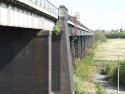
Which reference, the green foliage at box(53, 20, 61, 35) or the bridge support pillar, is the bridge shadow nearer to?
the green foliage at box(53, 20, 61, 35)

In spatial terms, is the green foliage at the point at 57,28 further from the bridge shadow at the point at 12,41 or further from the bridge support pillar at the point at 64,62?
the bridge shadow at the point at 12,41

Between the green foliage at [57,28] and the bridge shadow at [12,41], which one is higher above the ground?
the green foliage at [57,28]

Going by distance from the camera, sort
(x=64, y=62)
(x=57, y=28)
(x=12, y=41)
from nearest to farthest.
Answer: (x=12, y=41) < (x=57, y=28) < (x=64, y=62)

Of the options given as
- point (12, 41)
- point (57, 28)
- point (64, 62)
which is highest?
point (57, 28)

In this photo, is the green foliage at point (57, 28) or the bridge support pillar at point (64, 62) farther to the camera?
the bridge support pillar at point (64, 62)

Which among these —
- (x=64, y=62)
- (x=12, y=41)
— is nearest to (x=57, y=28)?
(x=64, y=62)

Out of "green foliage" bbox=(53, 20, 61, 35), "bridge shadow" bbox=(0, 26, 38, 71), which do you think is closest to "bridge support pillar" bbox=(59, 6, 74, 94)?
"green foliage" bbox=(53, 20, 61, 35)

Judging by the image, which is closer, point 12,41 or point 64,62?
point 12,41

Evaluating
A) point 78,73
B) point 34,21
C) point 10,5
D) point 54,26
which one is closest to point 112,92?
point 78,73

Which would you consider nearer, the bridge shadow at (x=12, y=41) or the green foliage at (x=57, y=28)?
the bridge shadow at (x=12, y=41)

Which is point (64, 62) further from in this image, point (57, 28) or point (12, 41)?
point (12, 41)

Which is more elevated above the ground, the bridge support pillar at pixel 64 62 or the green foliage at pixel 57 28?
the green foliage at pixel 57 28

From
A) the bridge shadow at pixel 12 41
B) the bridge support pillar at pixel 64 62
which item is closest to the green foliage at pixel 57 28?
the bridge support pillar at pixel 64 62

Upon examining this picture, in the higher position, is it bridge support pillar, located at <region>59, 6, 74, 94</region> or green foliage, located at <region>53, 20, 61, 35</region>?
green foliage, located at <region>53, 20, 61, 35</region>
